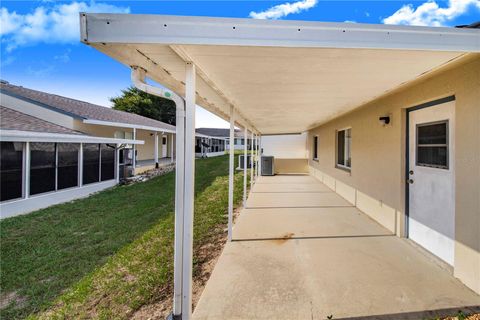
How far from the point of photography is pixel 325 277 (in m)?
3.02

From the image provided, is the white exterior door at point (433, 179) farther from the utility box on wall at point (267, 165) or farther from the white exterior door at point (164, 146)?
the white exterior door at point (164, 146)

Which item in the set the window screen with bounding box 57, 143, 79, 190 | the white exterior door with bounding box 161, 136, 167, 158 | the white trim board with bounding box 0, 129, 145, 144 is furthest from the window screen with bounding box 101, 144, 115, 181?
the white exterior door with bounding box 161, 136, 167, 158

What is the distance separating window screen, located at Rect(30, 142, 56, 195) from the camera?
278 inches

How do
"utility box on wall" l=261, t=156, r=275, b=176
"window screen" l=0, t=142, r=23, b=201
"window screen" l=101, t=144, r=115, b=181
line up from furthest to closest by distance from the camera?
"utility box on wall" l=261, t=156, r=275, b=176, "window screen" l=101, t=144, r=115, b=181, "window screen" l=0, t=142, r=23, b=201

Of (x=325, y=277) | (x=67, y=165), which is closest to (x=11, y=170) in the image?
(x=67, y=165)

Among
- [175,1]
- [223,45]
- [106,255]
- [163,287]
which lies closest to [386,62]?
[223,45]

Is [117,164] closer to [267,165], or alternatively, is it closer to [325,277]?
[267,165]

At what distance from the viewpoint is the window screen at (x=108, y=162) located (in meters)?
10.2

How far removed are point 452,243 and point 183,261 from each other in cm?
334

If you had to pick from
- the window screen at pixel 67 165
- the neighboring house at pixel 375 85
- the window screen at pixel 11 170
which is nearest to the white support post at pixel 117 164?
the window screen at pixel 67 165

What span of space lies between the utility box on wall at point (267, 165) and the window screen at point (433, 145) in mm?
8748

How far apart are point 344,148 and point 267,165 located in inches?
204

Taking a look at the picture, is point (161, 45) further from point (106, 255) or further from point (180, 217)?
point (106, 255)

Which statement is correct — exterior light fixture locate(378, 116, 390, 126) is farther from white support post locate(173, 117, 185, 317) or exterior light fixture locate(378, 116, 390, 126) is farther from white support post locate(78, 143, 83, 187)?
white support post locate(78, 143, 83, 187)
